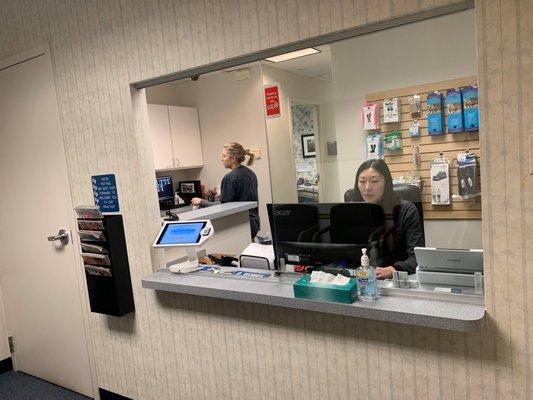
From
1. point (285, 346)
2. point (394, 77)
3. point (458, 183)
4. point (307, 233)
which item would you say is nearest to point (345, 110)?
point (394, 77)

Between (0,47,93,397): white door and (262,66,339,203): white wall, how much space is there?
1419mm

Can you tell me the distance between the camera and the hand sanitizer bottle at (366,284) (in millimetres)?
1688

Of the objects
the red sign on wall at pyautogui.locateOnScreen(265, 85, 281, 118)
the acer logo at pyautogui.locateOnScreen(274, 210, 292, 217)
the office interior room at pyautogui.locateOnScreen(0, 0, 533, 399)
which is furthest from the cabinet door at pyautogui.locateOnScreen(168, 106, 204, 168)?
the acer logo at pyautogui.locateOnScreen(274, 210, 292, 217)

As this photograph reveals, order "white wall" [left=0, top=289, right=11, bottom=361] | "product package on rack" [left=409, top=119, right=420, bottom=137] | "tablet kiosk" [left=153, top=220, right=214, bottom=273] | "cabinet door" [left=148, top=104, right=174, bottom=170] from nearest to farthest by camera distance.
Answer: "tablet kiosk" [left=153, top=220, right=214, bottom=273] < "product package on rack" [left=409, top=119, right=420, bottom=137] < "white wall" [left=0, top=289, right=11, bottom=361] < "cabinet door" [left=148, top=104, right=174, bottom=170]

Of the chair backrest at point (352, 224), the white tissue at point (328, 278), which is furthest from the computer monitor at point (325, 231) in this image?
the white tissue at point (328, 278)

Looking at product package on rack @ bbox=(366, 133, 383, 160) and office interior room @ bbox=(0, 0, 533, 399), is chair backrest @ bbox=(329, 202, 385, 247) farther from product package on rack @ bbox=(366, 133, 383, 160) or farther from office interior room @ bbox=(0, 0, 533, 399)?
product package on rack @ bbox=(366, 133, 383, 160)

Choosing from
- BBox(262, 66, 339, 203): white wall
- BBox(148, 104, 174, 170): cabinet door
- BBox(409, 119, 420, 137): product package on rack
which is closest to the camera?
BBox(409, 119, 420, 137): product package on rack

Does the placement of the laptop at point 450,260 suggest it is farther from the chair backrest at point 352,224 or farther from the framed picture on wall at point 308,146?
the framed picture on wall at point 308,146

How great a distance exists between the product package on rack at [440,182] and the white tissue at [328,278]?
1.27m

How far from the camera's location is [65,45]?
248cm

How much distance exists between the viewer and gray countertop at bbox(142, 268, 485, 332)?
1.48 meters

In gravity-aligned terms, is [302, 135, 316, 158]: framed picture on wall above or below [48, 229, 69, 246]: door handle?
above

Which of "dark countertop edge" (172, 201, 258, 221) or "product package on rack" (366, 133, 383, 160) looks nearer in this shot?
"dark countertop edge" (172, 201, 258, 221)

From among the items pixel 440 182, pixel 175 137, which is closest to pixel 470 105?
pixel 440 182
